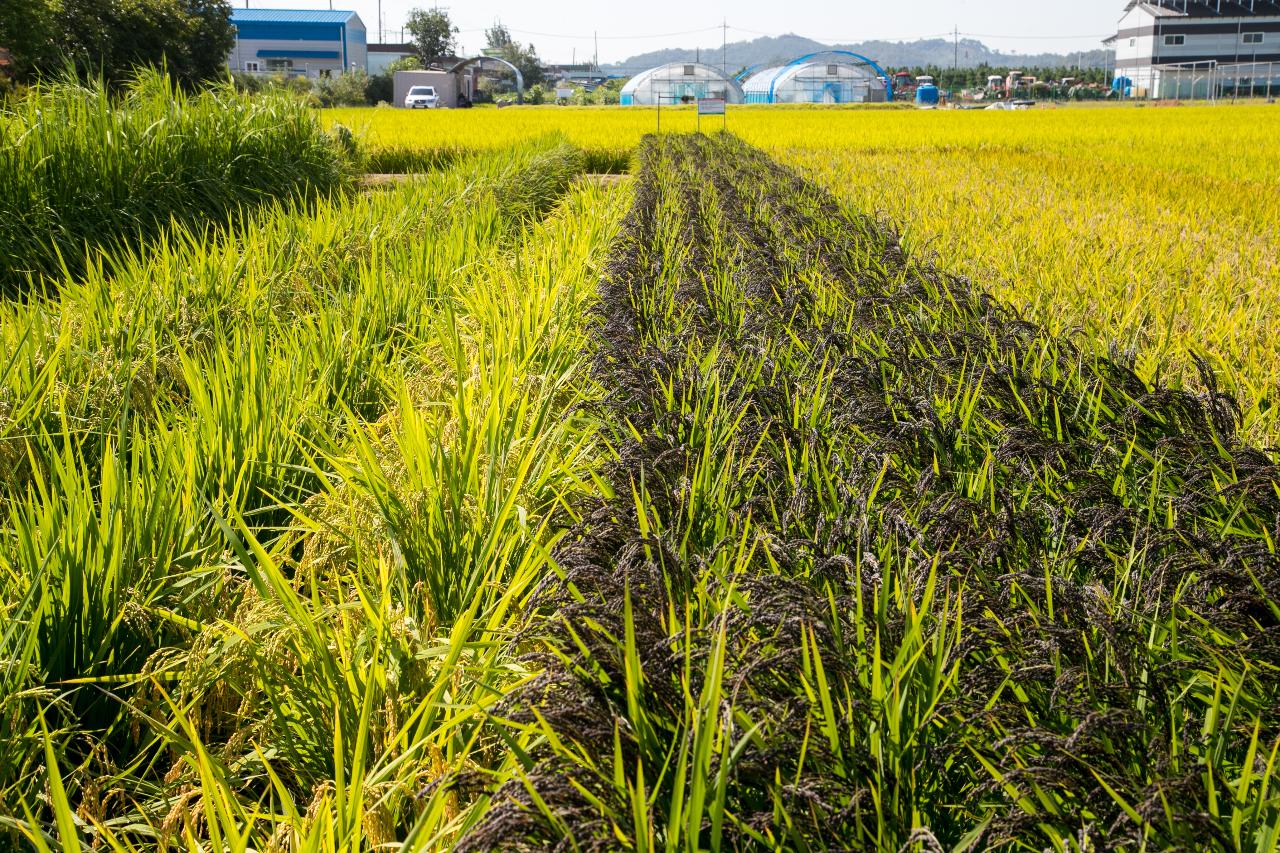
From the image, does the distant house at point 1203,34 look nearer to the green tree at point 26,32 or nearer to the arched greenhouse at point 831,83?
the arched greenhouse at point 831,83

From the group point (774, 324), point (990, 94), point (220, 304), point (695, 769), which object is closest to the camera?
point (695, 769)

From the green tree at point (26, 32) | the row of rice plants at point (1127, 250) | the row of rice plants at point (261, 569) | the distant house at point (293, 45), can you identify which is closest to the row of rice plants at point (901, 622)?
the row of rice plants at point (261, 569)

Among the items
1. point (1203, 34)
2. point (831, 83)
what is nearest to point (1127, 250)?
point (831, 83)

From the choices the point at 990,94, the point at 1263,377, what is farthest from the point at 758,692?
the point at 990,94

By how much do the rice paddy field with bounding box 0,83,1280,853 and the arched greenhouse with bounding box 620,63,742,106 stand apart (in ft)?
155

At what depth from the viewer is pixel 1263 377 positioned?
10.2 feet

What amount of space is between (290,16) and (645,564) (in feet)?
A: 239

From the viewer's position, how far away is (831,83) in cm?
5525

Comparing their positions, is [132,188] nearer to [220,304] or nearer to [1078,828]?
[220,304]

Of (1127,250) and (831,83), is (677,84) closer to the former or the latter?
(831,83)

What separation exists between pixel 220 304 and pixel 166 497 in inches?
76.6

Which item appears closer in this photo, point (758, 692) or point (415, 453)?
point (758, 692)

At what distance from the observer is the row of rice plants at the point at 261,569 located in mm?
1434

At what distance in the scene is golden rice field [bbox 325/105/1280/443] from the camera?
3646 mm
